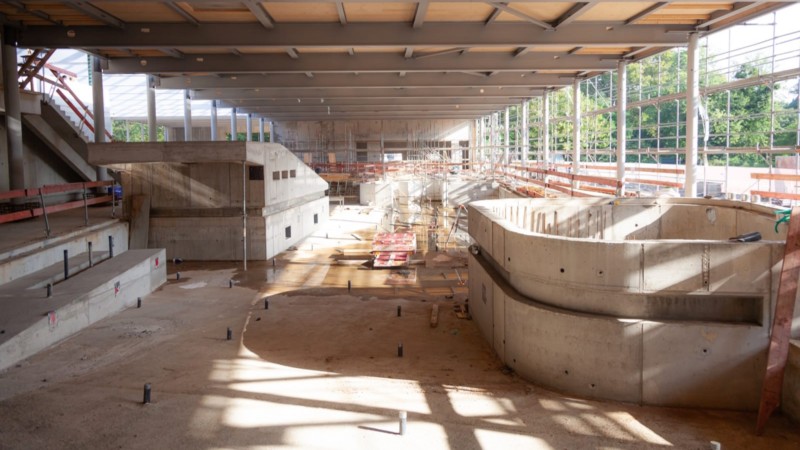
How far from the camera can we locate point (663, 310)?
7070 mm

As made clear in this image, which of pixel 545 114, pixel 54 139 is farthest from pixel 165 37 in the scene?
pixel 545 114

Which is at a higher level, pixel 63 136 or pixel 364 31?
pixel 364 31

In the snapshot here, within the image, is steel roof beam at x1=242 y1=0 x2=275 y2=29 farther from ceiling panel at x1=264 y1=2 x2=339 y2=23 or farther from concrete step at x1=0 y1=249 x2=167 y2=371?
concrete step at x1=0 y1=249 x2=167 y2=371

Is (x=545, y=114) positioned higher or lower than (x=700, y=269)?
higher

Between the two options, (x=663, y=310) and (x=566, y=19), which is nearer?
(x=663, y=310)

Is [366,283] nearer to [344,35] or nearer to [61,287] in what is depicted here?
[344,35]

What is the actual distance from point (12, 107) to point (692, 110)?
1780 centimetres

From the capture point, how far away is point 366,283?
15.0 m

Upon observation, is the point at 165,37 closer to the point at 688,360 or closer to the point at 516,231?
the point at 516,231

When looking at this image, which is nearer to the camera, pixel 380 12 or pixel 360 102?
pixel 380 12

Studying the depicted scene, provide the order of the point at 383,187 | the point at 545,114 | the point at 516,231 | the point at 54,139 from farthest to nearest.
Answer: the point at 383,187
the point at 545,114
the point at 54,139
the point at 516,231

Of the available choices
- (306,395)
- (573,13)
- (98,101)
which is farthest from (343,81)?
(306,395)

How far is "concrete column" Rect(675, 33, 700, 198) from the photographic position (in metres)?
15.3

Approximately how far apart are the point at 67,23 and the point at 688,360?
16.1 meters
